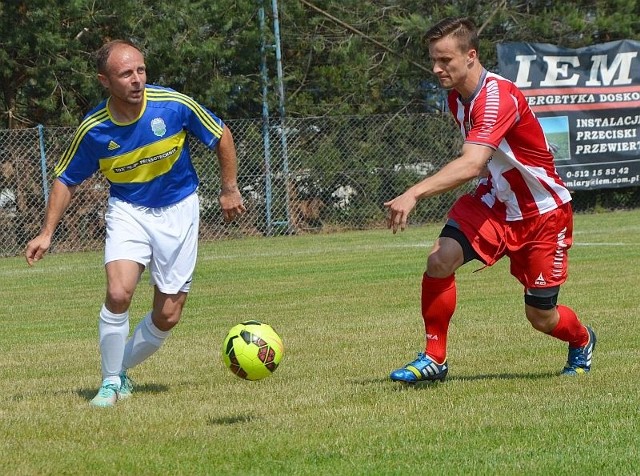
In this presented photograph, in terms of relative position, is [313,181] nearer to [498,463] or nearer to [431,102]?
[431,102]

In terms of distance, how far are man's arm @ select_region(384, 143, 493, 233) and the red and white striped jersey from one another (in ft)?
0.72

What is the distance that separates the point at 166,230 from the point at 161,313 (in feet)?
1.63

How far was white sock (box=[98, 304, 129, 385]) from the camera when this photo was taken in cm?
654

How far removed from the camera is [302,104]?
Answer: 20.6 metres

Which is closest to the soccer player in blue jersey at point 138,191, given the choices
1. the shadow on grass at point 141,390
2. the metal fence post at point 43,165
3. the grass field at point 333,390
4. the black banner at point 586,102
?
the shadow on grass at point 141,390

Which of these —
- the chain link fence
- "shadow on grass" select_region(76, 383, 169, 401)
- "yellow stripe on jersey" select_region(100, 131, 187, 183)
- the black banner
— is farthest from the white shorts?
the black banner

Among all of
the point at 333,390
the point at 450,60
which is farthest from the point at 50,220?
the point at 450,60

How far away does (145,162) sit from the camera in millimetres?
6562

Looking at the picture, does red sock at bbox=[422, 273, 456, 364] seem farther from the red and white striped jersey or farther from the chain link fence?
the chain link fence

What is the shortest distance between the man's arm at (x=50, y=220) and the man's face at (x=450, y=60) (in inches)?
85.9

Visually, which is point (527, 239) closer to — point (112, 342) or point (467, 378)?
point (467, 378)

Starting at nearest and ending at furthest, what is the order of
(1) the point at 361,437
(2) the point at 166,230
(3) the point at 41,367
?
1. (1) the point at 361,437
2. (2) the point at 166,230
3. (3) the point at 41,367

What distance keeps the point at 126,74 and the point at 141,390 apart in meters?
1.88

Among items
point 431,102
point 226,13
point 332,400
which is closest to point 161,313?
point 332,400
